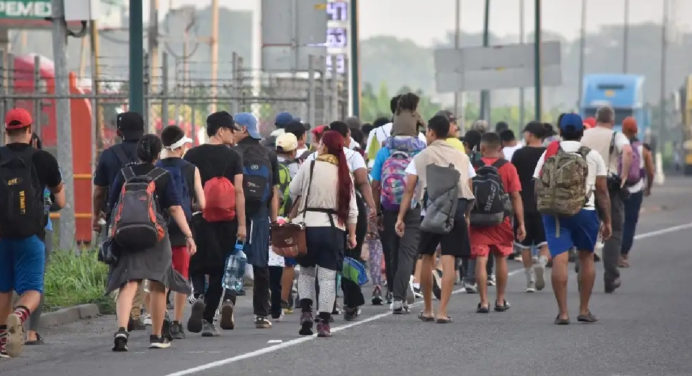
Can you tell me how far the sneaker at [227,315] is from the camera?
16484 millimetres

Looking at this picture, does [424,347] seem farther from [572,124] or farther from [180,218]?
[572,124]

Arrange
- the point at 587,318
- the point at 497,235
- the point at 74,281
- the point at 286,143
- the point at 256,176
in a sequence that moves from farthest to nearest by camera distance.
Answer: the point at 74,281
the point at 497,235
the point at 286,143
the point at 587,318
the point at 256,176

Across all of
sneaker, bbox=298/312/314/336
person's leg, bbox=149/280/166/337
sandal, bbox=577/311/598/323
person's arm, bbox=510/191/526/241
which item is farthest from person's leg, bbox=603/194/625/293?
person's leg, bbox=149/280/166/337

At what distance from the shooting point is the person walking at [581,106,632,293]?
21203 millimetres

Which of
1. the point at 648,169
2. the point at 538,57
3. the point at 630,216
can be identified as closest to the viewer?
the point at 630,216

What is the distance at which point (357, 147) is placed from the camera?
2031cm

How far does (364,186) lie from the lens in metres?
17.4

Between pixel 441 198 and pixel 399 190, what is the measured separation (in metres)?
0.77

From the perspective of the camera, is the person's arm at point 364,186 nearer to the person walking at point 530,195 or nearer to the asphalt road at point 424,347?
the asphalt road at point 424,347

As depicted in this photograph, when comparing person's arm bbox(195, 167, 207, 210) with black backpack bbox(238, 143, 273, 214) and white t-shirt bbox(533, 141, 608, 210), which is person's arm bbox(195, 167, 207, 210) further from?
white t-shirt bbox(533, 141, 608, 210)

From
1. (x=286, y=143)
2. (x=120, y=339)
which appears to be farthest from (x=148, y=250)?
(x=286, y=143)

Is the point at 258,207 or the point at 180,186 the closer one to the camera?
the point at 180,186

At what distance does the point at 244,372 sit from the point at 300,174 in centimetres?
337

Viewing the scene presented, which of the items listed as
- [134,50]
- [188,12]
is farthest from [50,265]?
[188,12]
